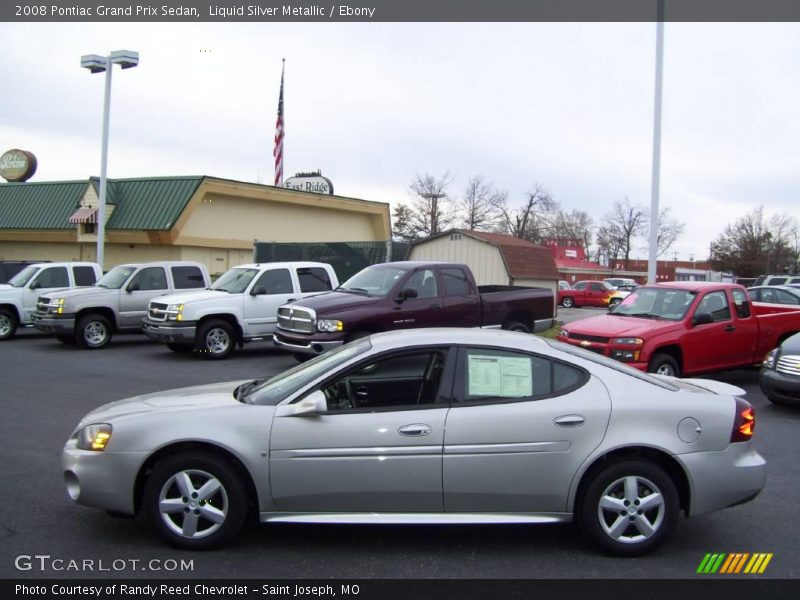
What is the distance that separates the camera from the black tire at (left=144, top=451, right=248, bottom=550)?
4633 millimetres

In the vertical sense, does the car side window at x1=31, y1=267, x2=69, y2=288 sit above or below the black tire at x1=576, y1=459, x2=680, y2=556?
above

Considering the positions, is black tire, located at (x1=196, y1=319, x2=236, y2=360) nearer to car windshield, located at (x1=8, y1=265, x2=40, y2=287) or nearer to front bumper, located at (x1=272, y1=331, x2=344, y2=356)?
front bumper, located at (x1=272, y1=331, x2=344, y2=356)

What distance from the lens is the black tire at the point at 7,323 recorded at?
683 inches

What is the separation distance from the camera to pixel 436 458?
4.63 m

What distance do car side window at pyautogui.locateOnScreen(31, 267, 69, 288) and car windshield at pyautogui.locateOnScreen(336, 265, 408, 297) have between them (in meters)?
8.35

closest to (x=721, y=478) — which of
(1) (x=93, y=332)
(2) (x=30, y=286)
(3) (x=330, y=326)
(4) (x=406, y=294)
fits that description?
(3) (x=330, y=326)

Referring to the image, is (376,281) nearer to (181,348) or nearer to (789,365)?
(181,348)

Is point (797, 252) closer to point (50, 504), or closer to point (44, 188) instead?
point (44, 188)

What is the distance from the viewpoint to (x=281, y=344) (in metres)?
12.6

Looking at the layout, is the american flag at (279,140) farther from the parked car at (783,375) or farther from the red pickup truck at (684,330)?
the parked car at (783,375)

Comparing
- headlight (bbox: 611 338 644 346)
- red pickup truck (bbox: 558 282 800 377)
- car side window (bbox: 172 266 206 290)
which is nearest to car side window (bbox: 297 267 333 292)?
car side window (bbox: 172 266 206 290)

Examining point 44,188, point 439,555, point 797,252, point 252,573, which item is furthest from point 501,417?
point 797,252

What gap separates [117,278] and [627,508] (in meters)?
14.2

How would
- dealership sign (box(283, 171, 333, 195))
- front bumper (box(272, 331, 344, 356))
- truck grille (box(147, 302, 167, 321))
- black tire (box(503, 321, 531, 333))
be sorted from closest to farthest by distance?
front bumper (box(272, 331, 344, 356)), black tire (box(503, 321, 531, 333)), truck grille (box(147, 302, 167, 321)), dealership sign (box(283, 171, 333, 195))
